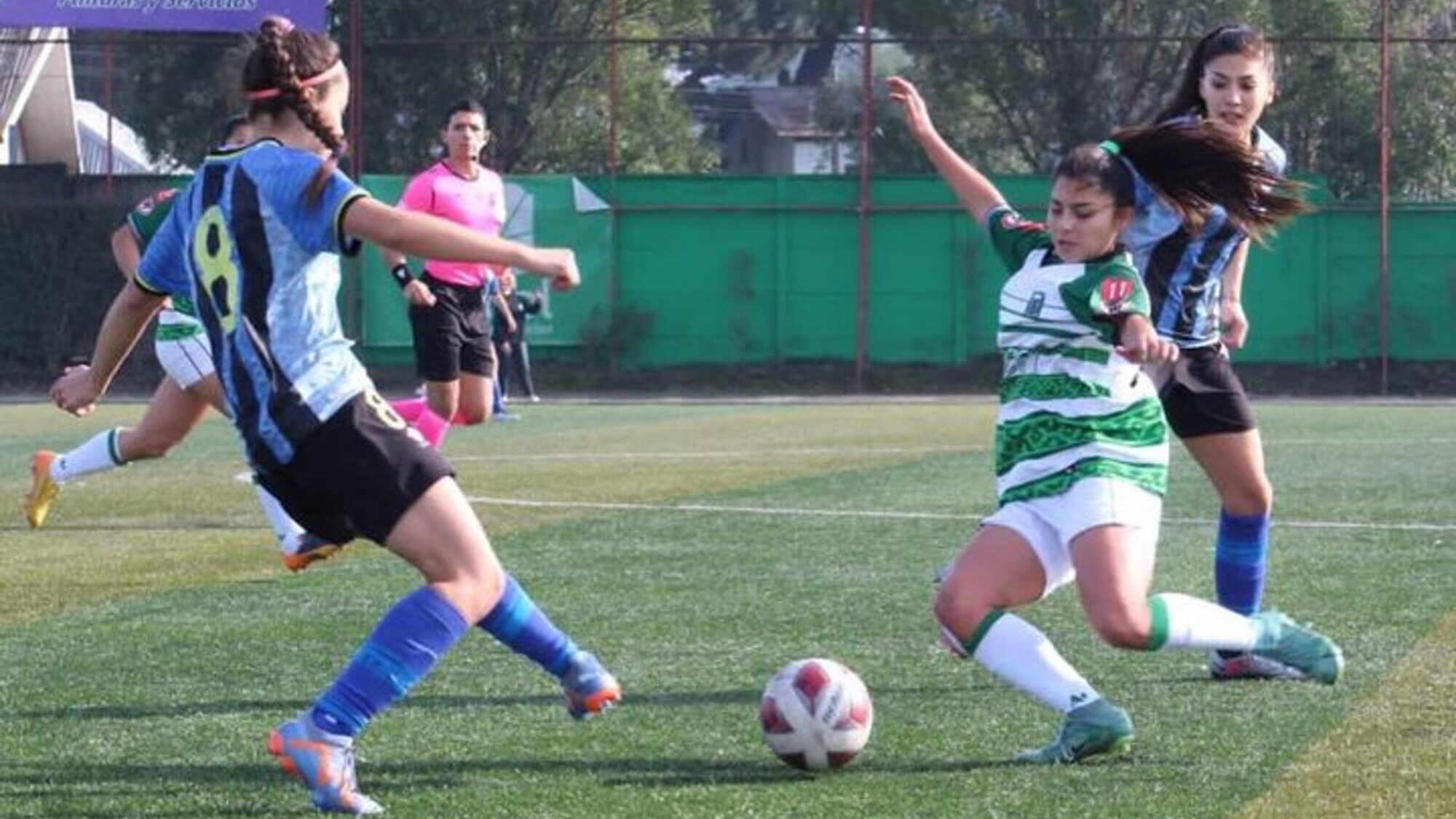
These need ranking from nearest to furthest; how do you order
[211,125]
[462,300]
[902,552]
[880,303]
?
[902,552], [462,300], [880,303], [211,125]

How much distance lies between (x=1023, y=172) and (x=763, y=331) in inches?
139

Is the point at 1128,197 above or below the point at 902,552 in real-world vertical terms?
above

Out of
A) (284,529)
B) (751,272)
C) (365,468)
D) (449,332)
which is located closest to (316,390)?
(365,468)

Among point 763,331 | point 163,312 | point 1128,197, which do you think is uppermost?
point 1128,197

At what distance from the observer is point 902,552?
33.7 ft

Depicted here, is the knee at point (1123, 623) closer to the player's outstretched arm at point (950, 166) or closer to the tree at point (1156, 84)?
the player's outstretched arm at point (950, 166)

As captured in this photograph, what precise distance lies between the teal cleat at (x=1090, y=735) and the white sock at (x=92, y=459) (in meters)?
6.03

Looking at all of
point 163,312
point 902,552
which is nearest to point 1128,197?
point 902,552

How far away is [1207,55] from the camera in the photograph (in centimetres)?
685

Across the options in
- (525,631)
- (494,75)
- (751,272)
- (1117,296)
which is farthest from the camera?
(494,75)

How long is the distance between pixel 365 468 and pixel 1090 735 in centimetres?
170

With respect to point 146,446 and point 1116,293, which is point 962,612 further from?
point 146,446

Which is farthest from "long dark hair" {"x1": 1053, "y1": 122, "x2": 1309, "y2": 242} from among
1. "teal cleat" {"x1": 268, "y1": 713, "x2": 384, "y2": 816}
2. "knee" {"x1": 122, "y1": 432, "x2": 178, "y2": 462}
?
"knee" {"x1": 122, "y1": 432, "x2": 178, "y2": 462}

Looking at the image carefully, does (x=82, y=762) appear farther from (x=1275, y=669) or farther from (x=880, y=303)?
(x=880, y=303)
